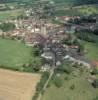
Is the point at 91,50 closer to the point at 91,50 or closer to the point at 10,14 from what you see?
the point at 91,50

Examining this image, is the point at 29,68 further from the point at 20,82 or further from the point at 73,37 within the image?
the point at 73,37

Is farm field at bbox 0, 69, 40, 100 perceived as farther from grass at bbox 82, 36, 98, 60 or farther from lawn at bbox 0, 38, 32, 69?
grass at bbox 82, 36, 98, 60

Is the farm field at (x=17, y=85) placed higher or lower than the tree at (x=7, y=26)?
higher

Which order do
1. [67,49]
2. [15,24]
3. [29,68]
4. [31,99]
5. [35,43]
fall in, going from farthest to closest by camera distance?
1. [15,24]
2. [35,43]
3. [67,49]
4. [29,68]
5. [31,99]

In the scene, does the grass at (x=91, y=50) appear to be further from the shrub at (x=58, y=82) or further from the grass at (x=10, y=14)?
the grass at (x=10, y=14)

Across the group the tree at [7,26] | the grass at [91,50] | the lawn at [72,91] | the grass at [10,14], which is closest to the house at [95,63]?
the grass at [91,50]

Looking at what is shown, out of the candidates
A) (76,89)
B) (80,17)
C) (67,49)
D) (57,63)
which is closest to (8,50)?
(67,49)

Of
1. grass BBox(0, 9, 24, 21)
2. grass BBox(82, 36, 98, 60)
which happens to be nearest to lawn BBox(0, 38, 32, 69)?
grass BBox(82, 36, 98, 60)
